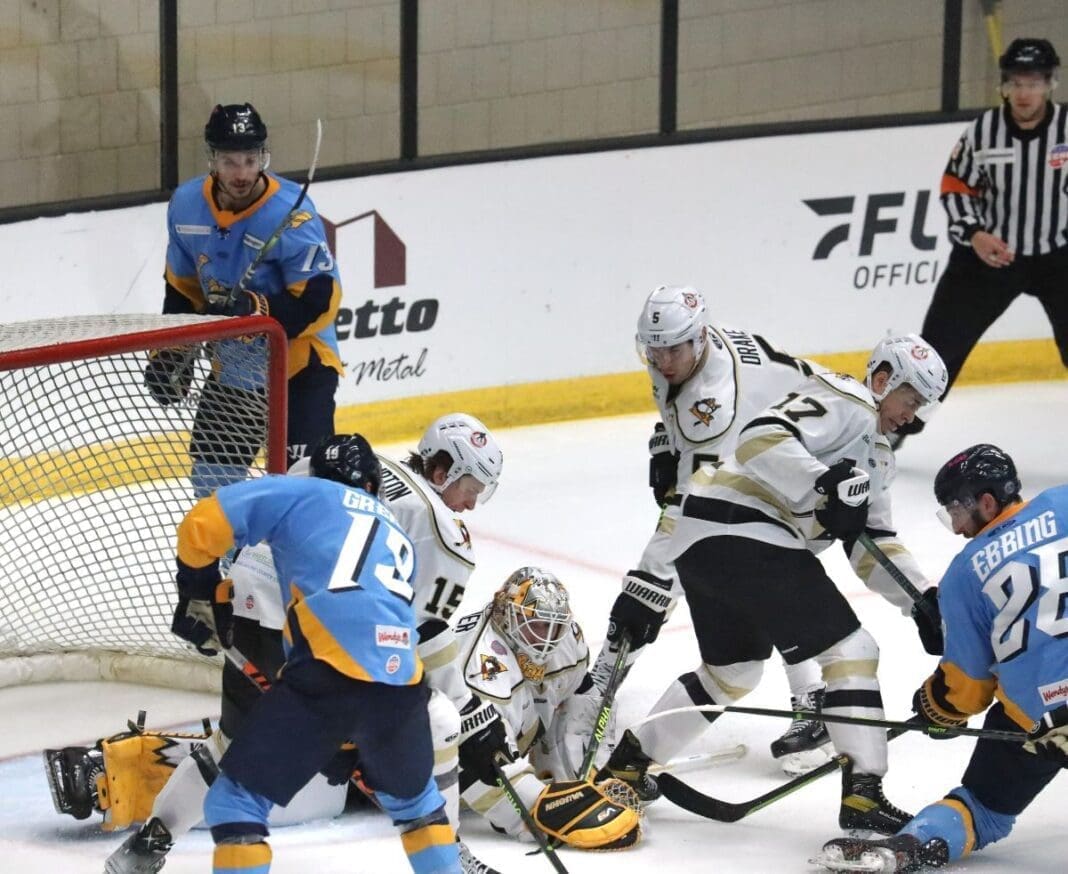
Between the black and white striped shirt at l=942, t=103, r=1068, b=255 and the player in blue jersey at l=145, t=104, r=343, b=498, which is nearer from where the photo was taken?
the player in blue jersey at l=145, t=104, r=343, b=498

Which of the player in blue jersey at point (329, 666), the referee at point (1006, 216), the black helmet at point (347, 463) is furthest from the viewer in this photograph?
the referee at point (1006, 216)

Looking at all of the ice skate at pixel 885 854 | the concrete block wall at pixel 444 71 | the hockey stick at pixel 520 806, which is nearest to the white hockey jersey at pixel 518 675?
the hockey stick at pixel 520 806

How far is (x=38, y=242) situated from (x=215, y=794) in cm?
331

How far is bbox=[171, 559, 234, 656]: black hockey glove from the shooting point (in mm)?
3824

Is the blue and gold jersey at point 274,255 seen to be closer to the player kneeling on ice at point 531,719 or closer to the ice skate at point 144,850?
the player kneeling on ice at point 531,719

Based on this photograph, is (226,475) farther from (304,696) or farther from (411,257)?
(411,257)

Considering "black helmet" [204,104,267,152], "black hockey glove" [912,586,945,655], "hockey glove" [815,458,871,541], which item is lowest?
"black hockey glove" [912,586,945,655]

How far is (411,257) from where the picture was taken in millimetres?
7355

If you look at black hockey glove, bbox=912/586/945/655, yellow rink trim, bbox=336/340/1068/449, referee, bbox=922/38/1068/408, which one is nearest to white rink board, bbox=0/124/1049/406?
yellow rink trim, bbox=336/340/1068/449

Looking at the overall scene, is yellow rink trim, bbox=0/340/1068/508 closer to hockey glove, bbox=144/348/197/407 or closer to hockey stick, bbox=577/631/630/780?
hockey glove, bbox=144/348/197/407

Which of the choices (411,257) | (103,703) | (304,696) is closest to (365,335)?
(411,257)

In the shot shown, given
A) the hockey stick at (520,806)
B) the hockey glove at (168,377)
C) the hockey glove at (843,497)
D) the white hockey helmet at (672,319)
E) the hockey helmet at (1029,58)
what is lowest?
the hockey stick at (520,806)

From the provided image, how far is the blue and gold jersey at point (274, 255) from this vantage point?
5.10 meters

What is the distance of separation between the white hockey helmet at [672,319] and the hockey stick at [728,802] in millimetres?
939
